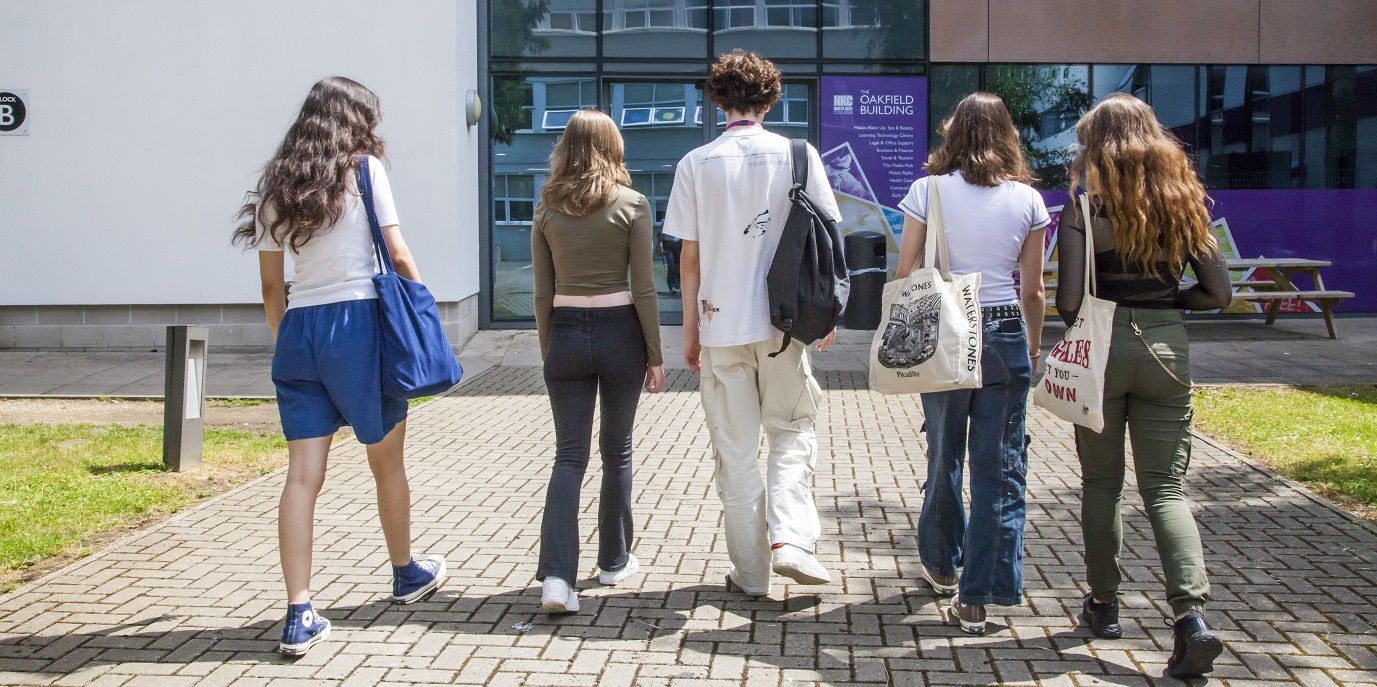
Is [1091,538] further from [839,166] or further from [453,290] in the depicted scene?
[839,166]

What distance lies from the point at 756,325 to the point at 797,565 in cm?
85

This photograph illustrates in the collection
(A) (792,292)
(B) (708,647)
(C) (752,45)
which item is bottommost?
(B) (708,647)

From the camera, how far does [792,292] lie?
171 inches

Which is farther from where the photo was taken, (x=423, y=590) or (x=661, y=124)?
(x=661, y=124)

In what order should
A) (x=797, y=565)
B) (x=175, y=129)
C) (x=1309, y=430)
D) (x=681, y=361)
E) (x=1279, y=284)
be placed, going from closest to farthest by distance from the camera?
(x=797, y=565)
(x=1309, y=430)
(x=681, y=361)
(x=175, y=129)
(x=1279, y=284)

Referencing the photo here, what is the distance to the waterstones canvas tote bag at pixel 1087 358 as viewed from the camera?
13.1ft

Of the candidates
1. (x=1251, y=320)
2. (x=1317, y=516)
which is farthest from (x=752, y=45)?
(x=1317, y=516)

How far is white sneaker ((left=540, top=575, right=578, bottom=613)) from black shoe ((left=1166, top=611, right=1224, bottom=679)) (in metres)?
1.98

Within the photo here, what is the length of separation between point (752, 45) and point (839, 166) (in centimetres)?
174

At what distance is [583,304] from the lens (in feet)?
14.7

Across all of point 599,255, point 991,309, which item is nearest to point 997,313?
point 991,309

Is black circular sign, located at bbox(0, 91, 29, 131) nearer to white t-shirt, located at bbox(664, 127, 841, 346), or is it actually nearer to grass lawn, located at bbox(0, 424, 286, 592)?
grass lawn, located at bbox(0, 424, 286, 592)

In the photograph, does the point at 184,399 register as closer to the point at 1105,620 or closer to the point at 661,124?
the point at 1105,620

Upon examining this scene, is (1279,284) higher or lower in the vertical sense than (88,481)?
higher
